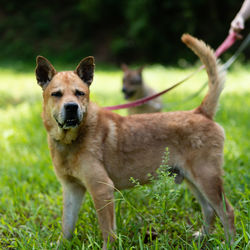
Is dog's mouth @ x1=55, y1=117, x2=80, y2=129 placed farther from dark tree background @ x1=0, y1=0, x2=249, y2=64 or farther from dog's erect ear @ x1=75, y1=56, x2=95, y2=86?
dark tree background @ x1=0, y1=0, x2=249, y2=64

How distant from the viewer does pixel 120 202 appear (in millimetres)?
3350

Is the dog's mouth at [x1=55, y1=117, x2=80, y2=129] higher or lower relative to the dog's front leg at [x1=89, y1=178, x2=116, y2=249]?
higher

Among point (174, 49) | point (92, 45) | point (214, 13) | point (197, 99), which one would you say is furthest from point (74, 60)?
point (197, 99)

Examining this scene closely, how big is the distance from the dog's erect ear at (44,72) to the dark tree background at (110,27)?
16.4 meters

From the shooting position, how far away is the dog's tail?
3.41m

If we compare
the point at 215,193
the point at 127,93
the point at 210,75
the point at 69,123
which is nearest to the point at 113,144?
the point at 69,123

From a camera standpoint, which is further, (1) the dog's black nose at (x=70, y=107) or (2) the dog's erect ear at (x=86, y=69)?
(2) the dog's erect ear at (x=86, y=69)

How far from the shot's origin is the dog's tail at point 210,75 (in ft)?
11.2

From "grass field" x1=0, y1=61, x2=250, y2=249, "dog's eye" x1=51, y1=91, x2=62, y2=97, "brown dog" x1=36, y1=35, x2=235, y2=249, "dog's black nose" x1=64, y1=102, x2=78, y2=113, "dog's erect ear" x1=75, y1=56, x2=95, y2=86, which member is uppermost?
"dog's erect ear" x1=75, y1=56, x2=95, y2=86

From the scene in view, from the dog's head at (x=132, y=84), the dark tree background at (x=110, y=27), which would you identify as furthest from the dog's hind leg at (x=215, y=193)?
the dark tree background at (x=110, y=27)

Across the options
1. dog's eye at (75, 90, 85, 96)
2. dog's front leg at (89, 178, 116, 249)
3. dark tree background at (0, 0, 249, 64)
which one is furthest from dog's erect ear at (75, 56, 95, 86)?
dark tree background at (0, 0, 249, 64)

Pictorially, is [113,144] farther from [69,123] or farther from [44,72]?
[44,72]

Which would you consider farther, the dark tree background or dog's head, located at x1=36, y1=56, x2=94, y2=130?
the dark tree background

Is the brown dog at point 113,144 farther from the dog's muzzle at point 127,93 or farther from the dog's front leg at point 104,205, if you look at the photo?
the dog's muzzle at point 127,93
